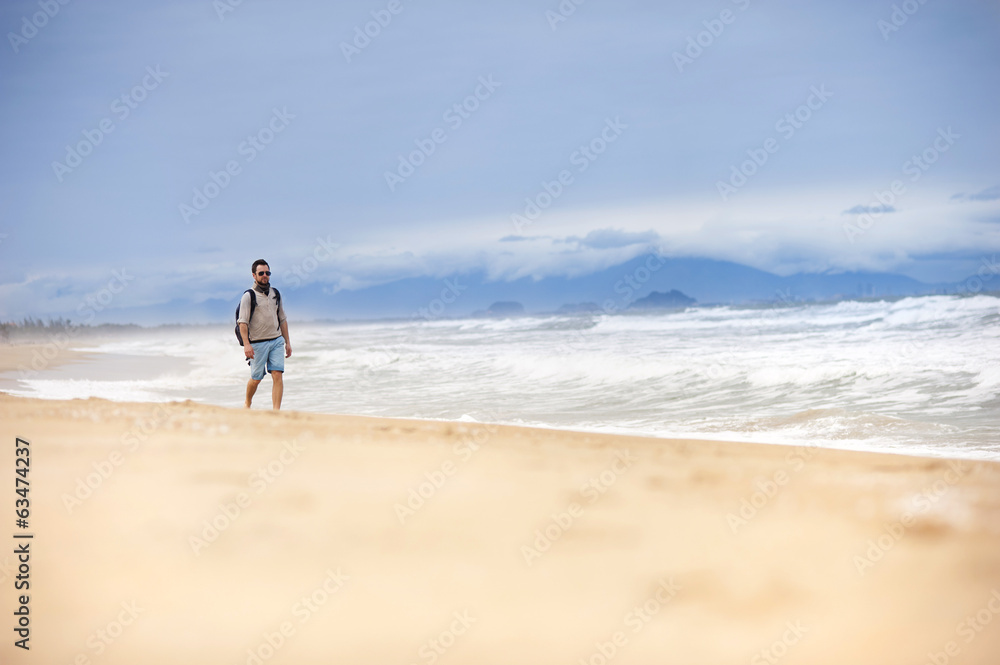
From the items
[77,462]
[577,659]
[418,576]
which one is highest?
[77,462]

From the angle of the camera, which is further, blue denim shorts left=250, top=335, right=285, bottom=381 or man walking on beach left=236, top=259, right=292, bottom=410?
blue denim shorts left=250, top=335, right=285, bottom=381

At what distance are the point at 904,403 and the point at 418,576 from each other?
803 centimetres

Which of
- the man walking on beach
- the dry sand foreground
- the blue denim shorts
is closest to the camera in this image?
the dry sand foreground

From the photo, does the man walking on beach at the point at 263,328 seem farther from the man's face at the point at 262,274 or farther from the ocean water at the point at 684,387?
the ocean water at the point at 684,387

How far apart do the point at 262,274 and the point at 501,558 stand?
515 centimetres

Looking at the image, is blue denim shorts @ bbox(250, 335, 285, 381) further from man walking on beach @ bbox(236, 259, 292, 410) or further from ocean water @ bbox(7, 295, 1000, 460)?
ocean water @ bbox(7, 295, 1000, 460)

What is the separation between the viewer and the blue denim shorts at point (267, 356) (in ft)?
25.7

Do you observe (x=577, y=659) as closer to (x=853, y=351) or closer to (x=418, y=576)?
(x=418, y=576)

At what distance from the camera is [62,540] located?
3.51 m

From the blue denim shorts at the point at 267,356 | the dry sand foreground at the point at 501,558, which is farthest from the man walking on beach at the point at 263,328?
the dry sand foreground at the point at 501,558

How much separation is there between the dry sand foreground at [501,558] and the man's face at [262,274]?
3.00m

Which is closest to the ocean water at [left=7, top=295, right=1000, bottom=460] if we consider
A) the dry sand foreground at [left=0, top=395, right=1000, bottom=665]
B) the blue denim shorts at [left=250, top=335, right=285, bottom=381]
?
the blue denim shorts at [left=250, top=335, right=285, bottom=381]

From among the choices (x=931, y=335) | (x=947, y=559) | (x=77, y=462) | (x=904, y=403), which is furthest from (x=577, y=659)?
(x=931, y=335)

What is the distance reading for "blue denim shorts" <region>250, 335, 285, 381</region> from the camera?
7844 mm
